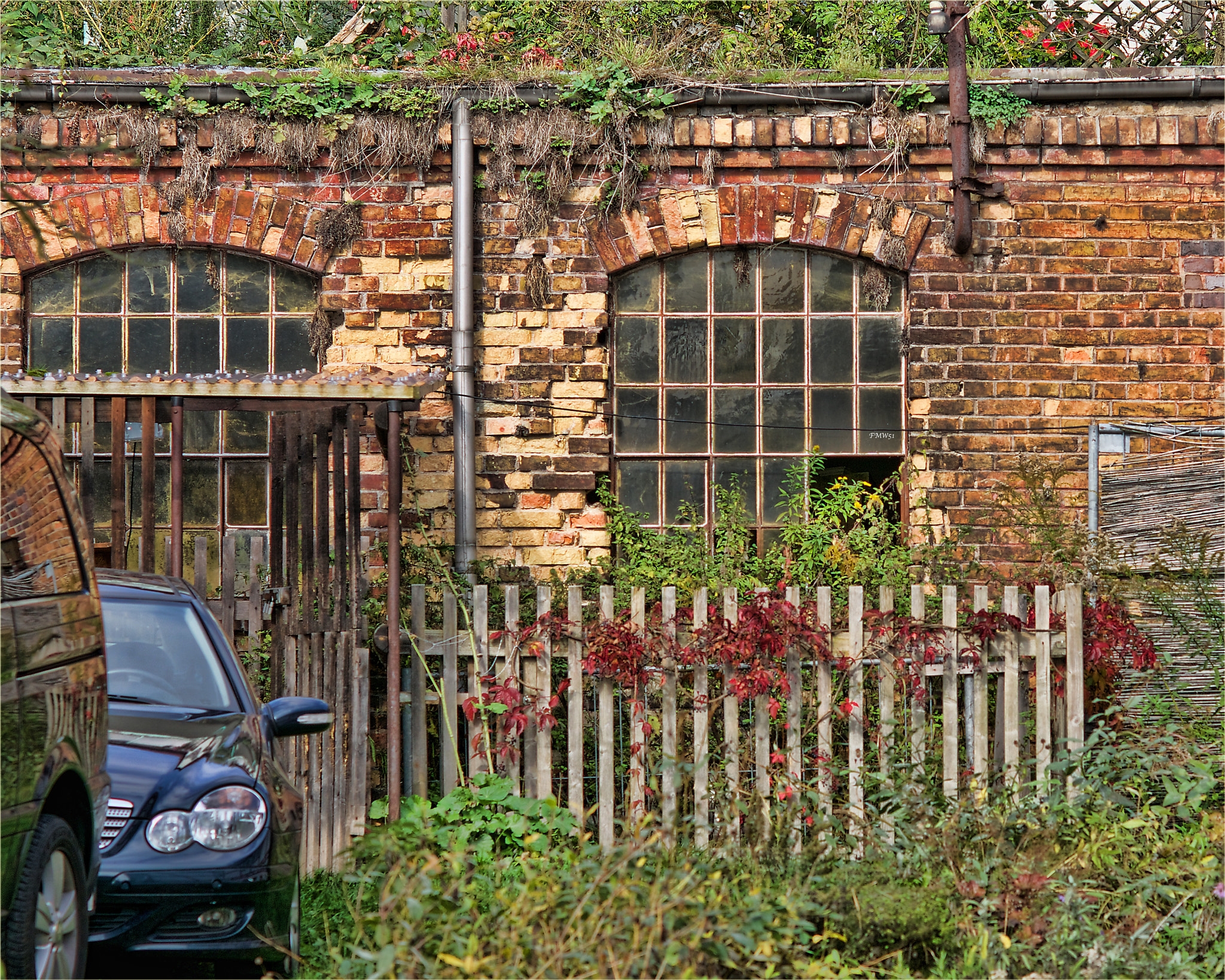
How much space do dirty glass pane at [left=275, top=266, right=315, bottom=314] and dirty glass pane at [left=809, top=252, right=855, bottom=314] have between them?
312cm

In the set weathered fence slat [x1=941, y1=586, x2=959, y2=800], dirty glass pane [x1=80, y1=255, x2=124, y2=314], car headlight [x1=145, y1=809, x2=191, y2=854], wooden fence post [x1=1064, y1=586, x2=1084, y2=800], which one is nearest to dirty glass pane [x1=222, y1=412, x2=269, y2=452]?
dirty glass pane [x1=80, y1=255, x2=124, y2=314]

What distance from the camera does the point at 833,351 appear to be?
7.53m

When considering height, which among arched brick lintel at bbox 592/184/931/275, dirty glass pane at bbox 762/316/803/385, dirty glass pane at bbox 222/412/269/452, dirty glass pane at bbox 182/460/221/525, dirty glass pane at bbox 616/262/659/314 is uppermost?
arched brick lintel at bbox 592/184/931/275

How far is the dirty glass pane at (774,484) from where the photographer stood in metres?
7.47

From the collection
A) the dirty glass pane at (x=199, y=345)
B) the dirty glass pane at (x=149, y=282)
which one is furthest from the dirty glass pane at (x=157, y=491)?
the dirty glass pane at (x=149, y=282)

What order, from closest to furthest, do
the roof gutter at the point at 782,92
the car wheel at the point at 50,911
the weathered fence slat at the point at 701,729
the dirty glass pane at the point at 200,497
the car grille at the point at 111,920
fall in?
the car wheel at the point at 50,911
the car grille at the point at 111,920
the weathered fence slat at the point at 701,729
the roof gutter at the point at 782,92
the dirty glass pane at the point at 200,497

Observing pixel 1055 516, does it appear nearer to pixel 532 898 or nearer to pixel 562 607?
pixel 562 607

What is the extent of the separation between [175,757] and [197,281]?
13.7 ft

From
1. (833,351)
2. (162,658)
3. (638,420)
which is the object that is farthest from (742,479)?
(162,658)

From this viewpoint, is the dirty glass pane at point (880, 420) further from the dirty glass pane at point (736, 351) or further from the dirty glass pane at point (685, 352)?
the dirty glass pane at point (685, 352)

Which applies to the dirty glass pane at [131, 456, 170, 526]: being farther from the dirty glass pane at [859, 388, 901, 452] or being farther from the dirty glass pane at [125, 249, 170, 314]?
the dirty glass pane at [859, 388, 901, 452]

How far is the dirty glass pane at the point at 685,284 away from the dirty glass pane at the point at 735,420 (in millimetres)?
556

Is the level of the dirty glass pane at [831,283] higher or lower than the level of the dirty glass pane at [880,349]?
higher

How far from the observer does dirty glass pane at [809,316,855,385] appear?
7516 mm
